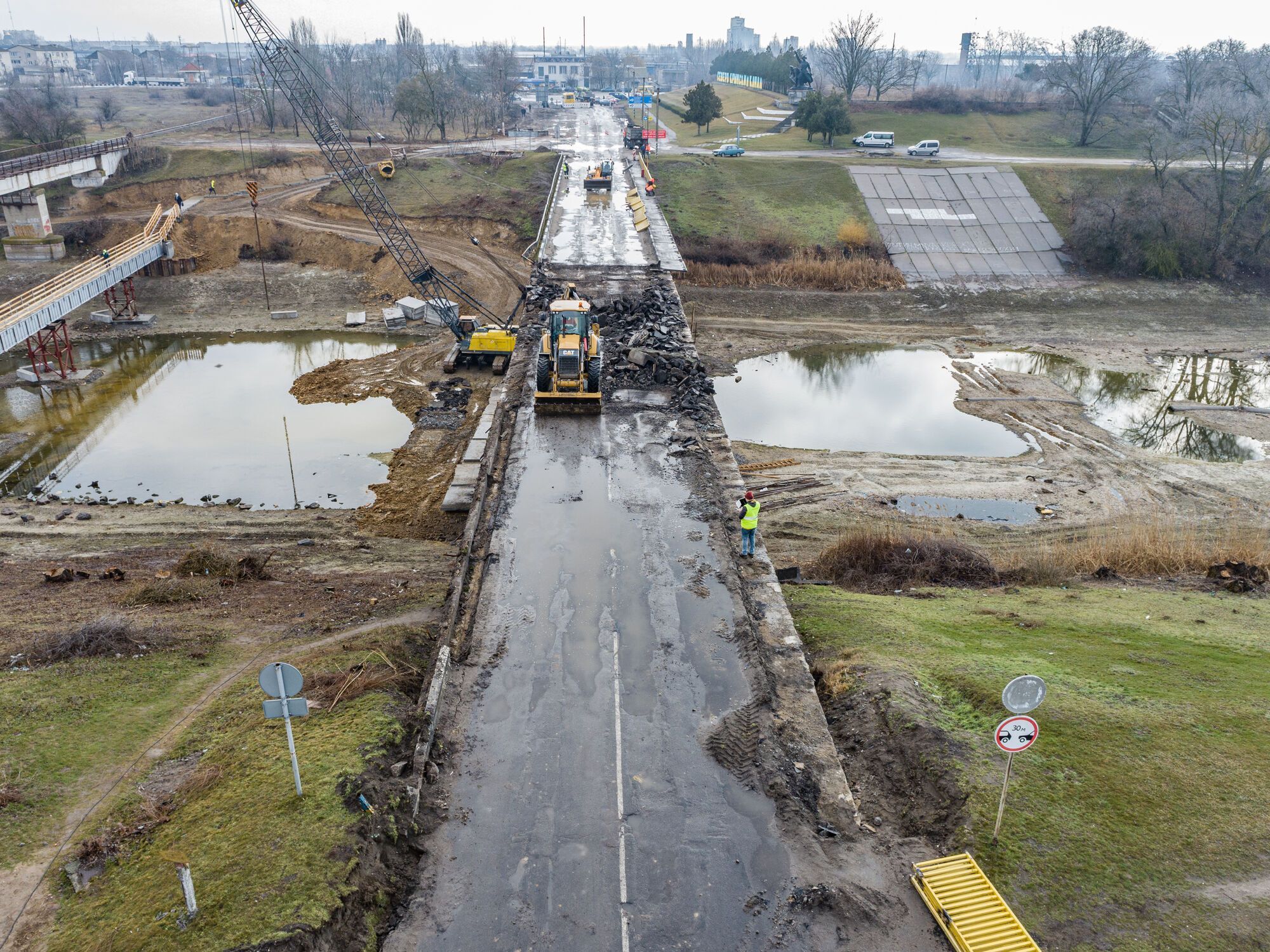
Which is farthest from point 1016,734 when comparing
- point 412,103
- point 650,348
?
point 412,103

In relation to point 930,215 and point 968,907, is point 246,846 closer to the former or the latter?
point 968,907

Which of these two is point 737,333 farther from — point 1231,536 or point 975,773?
point 975,773

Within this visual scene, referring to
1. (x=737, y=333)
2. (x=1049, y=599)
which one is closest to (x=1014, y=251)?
(x=737, y=333)

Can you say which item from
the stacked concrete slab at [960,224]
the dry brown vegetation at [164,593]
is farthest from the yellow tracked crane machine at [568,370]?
the stacked concrete slab at [960,224]

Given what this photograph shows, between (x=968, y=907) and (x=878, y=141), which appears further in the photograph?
(x=878, y=141)

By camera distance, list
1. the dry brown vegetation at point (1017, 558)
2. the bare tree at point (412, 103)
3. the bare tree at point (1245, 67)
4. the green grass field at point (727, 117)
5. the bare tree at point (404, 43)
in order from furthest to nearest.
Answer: the bare tree at point (404, 43), the green grass field at point (727, 117), the bare tree at point (412, 103), the bare tree at point (1245, 67), the dry brown vegetation at point (1017, 558)

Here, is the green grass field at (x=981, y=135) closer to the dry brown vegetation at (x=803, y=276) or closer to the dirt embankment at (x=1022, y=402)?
the dry brown vegetation at (x=803, y=276)

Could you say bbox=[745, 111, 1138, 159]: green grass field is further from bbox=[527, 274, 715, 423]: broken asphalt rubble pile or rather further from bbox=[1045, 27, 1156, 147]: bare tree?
bbox=[527, 274, 715, 423]: broken asphalt rubble pile
